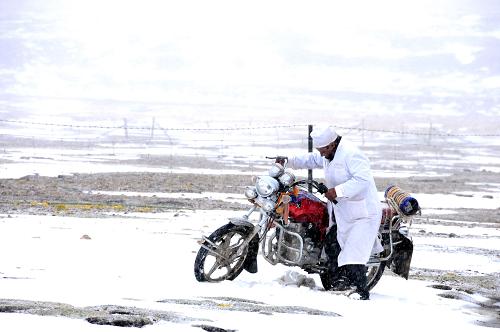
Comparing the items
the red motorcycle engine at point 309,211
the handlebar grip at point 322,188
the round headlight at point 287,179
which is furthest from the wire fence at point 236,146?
the handlebar grip at point 322,188

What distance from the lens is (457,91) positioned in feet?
425

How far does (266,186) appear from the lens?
905 centimetres

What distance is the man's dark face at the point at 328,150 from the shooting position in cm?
910

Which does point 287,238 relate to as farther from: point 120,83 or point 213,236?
point 120,83

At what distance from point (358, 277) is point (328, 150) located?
1.15 metres

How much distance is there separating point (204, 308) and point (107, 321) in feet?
3.83

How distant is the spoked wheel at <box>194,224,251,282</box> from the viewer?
9133 mm

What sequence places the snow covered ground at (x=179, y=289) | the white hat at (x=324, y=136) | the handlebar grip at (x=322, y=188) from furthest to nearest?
the white hat at (x=324, y=136), the handlebar grip at (x=322, y=188), the snow covered ground at (x=179, y=289)

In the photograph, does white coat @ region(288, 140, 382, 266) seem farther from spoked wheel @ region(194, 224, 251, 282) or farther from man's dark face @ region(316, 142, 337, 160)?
spoked wheel @ region(194, 224, 251, 282)

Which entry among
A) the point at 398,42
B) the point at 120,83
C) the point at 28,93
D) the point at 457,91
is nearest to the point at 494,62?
the point at 457,91

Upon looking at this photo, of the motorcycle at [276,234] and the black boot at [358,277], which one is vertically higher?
the motorcycle at [276,234]

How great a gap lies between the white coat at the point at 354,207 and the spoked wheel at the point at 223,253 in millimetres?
843

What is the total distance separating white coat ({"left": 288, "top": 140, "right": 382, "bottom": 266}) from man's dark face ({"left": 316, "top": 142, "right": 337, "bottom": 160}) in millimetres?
44

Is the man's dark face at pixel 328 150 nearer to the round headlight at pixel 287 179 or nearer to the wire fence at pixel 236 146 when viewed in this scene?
the round headlight at pixel 287 179
